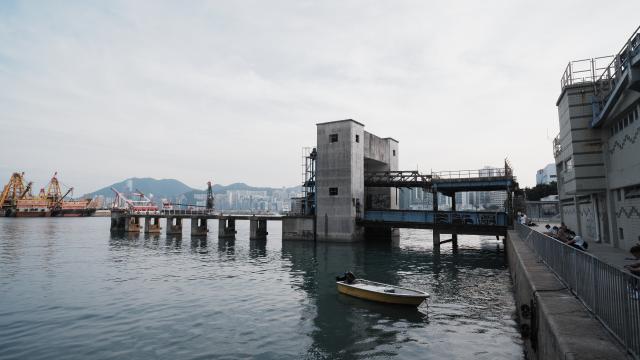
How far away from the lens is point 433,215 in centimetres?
5291

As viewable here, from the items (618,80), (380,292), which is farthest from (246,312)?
(618,80)

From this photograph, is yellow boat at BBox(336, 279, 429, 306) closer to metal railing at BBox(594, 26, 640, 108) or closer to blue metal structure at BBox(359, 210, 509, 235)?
metal railing at BBox(594, 26, 640, 108)

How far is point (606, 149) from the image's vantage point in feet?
87.2

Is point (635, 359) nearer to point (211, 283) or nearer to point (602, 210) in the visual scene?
point (602, 210)

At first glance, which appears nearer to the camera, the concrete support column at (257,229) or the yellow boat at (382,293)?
the yellow boat at (382,293)

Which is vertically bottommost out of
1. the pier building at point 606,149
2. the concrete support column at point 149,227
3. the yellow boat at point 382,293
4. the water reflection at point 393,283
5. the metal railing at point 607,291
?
the water reflection at point 393,283

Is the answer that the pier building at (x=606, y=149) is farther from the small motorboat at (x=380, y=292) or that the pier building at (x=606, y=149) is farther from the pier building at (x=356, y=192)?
the pier building at (x=356, y=192)

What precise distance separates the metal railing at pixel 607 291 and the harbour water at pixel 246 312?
18.0 ft

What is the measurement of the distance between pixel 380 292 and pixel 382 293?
0.15 metres

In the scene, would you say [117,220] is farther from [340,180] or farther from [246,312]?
[246,312]

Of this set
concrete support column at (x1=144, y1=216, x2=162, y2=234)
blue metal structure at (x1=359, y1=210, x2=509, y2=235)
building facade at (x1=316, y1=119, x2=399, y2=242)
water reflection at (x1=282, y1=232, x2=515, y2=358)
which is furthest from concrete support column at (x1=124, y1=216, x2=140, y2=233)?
blue metal structure at (x1=359, y1=210, x2=509, y2=235)

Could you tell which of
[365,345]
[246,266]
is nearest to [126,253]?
[246,266]

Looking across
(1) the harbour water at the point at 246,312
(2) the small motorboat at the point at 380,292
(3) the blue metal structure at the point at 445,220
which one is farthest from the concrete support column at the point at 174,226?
(2) the small motorboat at the point at 380,292

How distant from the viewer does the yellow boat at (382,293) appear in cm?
2181
